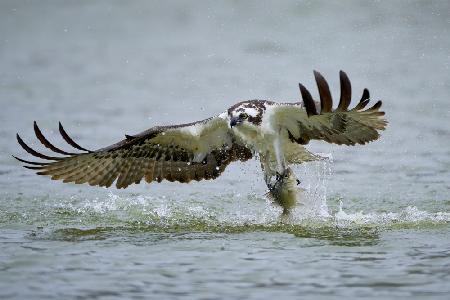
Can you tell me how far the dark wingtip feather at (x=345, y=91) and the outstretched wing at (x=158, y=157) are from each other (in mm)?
1487

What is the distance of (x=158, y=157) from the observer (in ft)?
34.9

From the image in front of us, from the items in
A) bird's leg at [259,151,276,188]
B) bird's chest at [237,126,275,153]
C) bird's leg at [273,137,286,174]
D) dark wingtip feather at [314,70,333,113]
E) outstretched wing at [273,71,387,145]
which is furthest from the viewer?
bird's leg at [259,151,276,188]

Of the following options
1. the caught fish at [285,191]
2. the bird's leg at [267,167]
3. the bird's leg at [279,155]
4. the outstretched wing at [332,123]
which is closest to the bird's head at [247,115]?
the outstretched wing at [332,123]

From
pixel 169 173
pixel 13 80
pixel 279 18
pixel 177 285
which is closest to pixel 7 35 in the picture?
pixel 13 80

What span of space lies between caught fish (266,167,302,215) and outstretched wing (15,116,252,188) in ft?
1.39

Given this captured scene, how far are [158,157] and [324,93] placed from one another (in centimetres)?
255

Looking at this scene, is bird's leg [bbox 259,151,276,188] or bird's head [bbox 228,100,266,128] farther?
bird's leg [bbox 259,151,276,188]

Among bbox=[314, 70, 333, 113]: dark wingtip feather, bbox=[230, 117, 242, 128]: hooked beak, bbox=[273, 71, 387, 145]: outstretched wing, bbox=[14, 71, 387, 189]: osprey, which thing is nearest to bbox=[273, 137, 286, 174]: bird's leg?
bbox=[14, 71, 387, 189]: osprey

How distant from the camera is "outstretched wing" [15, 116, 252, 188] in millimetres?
10234

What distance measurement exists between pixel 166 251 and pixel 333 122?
6.40 feet

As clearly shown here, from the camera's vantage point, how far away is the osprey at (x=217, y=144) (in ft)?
32.0

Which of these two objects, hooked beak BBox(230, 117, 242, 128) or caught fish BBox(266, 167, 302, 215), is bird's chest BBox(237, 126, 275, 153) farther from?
caught fish BBox(266, 167, 302, 215)

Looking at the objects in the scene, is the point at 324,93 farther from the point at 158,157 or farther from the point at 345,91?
the point at 158,157

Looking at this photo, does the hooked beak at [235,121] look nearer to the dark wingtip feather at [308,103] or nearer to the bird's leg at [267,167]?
the bird's leg at [267,167]
